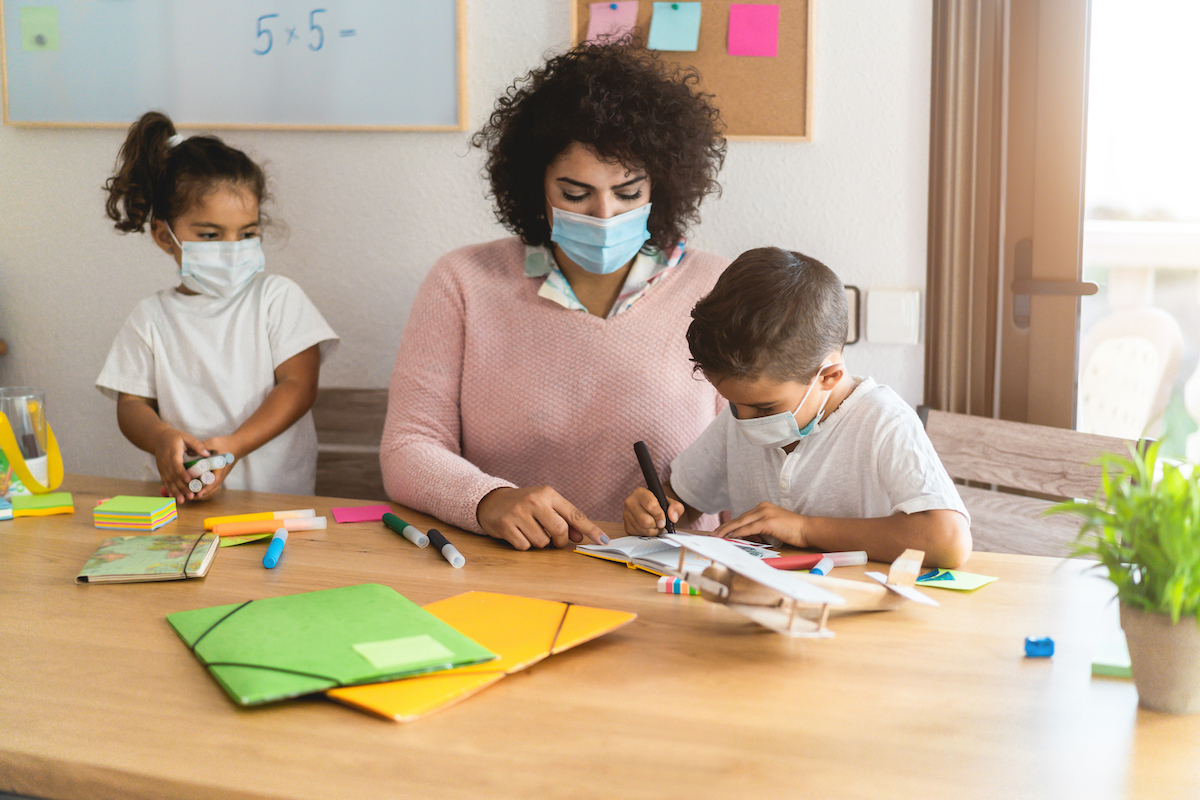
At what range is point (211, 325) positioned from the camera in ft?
5.37

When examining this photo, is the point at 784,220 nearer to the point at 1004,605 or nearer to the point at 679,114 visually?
the point at 679,114

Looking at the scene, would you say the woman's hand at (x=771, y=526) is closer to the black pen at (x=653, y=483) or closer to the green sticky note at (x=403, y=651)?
the black pen at (x=653, y=483)

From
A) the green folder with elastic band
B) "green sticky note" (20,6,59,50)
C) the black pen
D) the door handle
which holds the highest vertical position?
"green sticky note" (20,6,59,50)

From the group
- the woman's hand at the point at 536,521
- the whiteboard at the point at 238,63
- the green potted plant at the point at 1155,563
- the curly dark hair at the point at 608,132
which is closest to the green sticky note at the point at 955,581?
the green potted plant at the point at 1155,563

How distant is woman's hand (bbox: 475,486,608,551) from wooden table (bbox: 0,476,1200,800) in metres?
0.16

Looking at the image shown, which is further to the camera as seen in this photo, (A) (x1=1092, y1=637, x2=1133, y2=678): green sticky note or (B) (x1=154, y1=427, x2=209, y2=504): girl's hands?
(B) (x1=154, y1=427, x2=209, y2=504): girl's hands

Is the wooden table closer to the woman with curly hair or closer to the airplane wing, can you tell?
the airplane wing

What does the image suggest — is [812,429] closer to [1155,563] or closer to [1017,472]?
[1155,563]

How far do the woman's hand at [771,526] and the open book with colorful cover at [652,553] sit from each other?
1cm

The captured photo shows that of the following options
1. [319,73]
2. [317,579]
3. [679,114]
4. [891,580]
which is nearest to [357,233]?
[319,73]

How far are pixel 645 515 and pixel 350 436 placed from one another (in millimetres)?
1040

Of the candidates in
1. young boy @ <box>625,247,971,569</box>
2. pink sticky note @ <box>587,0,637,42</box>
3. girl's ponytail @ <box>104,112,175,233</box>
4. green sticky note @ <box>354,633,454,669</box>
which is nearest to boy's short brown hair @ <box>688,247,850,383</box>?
young boy @ <box>625,247,971,569</box>

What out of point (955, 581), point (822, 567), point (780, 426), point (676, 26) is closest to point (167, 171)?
point (676, 26)

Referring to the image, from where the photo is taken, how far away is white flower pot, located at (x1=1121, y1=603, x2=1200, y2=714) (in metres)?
0.61
